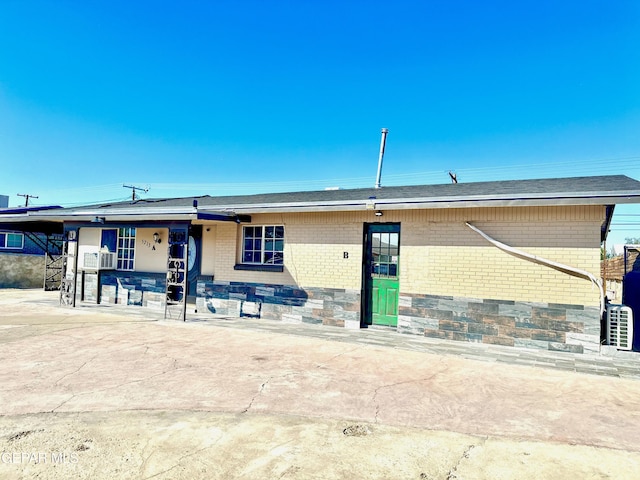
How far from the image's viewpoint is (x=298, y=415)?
435 centimetres

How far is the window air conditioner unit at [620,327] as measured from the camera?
712 cm

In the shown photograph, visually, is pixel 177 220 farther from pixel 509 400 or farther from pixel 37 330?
pixel 509 400

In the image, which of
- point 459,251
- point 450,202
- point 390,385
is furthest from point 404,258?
point 390,385

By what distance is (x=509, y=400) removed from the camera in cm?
493

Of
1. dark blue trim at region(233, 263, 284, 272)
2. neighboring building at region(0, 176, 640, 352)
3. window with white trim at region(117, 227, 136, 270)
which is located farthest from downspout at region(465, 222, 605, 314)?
window with white trim at region(117, 227, 136, 270)

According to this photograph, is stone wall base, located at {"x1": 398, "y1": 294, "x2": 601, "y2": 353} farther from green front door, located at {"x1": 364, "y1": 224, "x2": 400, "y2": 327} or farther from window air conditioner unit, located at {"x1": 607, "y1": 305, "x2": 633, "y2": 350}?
green front door, located at {"x1": 364, "y1": 224, "x2": 400, "y2": 327}

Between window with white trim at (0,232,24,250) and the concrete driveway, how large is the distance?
60.0 ft

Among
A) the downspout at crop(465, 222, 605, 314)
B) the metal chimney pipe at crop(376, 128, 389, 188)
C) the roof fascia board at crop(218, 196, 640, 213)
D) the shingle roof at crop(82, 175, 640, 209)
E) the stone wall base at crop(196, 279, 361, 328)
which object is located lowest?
the stone wall base at crop(196, 279, 361, 328)

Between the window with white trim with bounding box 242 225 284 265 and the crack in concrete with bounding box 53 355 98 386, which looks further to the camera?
the window with white trim with bounding box 242 225 284 265

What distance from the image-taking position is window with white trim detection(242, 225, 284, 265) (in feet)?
35.1

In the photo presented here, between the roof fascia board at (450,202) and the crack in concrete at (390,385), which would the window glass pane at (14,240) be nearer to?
the roof fascia board at (450,202)

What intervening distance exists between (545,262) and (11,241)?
1001 inches

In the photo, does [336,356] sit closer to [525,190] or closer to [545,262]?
[545,262]

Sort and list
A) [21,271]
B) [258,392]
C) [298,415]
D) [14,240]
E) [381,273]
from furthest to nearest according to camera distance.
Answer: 1. [14,240]
2. [21,271]
3. [381,273]
4. [258,392]
5. [298,415]
